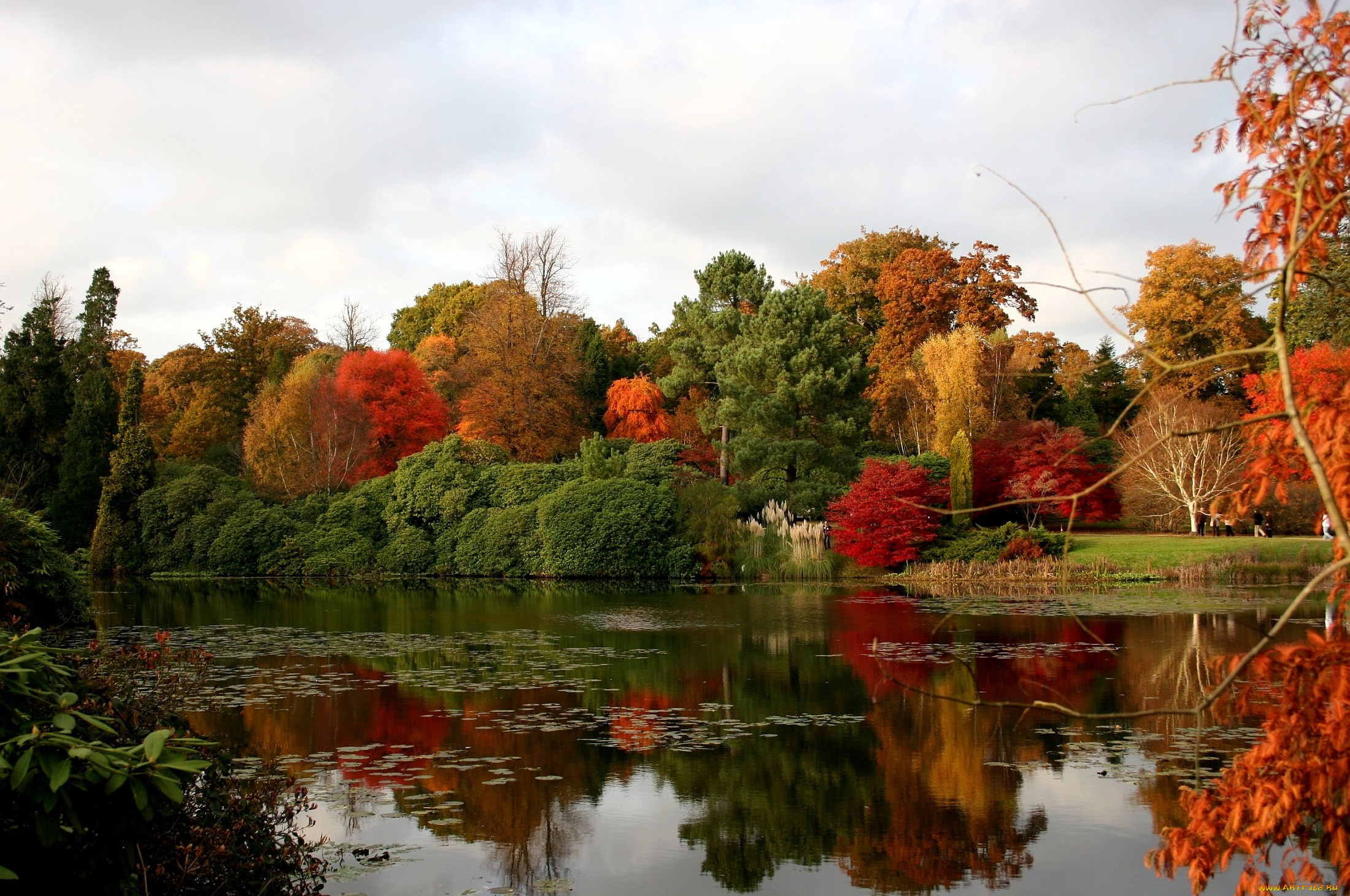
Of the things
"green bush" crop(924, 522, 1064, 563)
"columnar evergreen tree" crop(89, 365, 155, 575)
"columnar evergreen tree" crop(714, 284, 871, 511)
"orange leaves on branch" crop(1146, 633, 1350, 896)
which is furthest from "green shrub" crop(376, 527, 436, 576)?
"orange leaves on branch" crop(1146, 633, 1350, 896)

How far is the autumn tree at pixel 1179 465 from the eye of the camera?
2545cm

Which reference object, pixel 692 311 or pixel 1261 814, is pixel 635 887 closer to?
pixel 1261 814

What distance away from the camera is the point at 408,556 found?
30297mm

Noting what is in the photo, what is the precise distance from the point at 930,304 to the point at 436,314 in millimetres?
25236

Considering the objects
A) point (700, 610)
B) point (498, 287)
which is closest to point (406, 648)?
A: point (700, 610)

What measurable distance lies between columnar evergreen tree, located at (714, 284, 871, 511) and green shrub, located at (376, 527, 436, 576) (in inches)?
374

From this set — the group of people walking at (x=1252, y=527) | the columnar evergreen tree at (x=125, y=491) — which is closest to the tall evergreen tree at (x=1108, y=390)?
the group of people walking at (x=1252, y=527)

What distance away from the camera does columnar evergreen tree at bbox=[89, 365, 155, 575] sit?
1220 inches

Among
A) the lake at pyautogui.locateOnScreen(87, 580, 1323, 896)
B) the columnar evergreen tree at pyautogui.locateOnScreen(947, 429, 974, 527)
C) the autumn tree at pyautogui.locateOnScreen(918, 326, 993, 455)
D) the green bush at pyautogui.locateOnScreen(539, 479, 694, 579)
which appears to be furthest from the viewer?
the autumn tree at pyautogui.locateOnScreen(918, 326, 993, 455)

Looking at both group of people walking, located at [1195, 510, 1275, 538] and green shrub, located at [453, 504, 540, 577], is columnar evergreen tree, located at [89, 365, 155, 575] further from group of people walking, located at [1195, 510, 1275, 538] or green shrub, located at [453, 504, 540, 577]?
group of people walking, located at [1195, 510, 1275, 538]

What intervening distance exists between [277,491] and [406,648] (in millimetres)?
21592

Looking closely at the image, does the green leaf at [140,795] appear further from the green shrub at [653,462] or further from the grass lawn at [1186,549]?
the green shrub at [653,462]

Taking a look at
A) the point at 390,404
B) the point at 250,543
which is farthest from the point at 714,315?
the point at 250,543

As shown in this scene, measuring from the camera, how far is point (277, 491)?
33.5 meters
